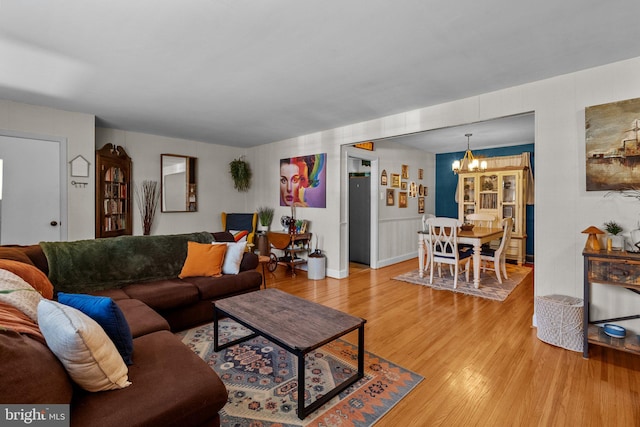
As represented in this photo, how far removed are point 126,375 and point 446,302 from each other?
329 centimetres

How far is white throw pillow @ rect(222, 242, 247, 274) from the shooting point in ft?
10.5

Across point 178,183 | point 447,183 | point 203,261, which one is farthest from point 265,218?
point 447,183

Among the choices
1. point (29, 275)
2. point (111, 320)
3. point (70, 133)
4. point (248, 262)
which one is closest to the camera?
point (111, 320)

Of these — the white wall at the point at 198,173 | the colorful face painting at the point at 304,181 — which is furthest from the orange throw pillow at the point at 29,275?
the colorful face painting at the point at 304,181

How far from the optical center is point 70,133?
3895mm

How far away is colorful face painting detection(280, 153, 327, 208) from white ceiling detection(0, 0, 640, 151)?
4.90ft

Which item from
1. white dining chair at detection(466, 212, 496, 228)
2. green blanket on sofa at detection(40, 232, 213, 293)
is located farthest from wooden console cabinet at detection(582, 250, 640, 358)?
green blanket on sofa at detection(40, 232, 213, 293)

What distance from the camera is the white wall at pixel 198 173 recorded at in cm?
499

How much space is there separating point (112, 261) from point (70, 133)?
223 centimetres

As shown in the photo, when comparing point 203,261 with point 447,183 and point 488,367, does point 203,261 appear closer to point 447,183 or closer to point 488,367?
point 488,367

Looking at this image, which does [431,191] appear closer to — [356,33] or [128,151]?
[356,33]

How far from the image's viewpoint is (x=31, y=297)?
1.50m

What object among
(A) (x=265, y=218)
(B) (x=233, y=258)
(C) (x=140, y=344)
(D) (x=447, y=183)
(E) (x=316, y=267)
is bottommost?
(E) (x=316, y=267)

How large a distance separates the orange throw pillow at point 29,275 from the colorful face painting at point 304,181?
358cm
